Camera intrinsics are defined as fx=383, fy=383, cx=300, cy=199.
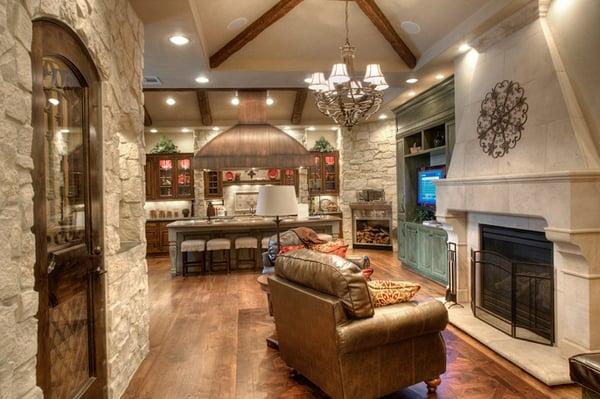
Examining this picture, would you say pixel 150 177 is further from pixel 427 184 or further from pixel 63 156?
pixel 63 156

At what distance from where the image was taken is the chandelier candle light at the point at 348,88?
3.72 meters

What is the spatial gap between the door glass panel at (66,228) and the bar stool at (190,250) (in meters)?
4.31

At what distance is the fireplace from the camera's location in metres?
3.50

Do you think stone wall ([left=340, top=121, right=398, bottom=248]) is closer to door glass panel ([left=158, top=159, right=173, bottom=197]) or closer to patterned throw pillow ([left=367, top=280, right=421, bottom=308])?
door glass panel ([left=158, top=159, right=173, bottom=197])

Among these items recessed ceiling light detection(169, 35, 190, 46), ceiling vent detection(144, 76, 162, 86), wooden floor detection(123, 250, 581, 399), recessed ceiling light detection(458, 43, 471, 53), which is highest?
ceiling vent detection(144, 76, 162, 86)

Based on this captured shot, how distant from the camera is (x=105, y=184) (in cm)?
257

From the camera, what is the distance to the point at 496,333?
12.0 ft

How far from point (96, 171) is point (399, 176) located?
5767 millimetres

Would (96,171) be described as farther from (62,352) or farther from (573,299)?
(573,299)

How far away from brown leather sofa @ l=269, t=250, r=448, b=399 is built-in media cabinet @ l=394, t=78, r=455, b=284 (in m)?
3.17

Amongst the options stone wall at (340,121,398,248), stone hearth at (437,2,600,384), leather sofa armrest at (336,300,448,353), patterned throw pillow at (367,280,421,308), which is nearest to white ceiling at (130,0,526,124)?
stone hearth at (437,2,600,384)

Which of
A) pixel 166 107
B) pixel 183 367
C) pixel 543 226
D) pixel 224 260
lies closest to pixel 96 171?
pixel 183 367

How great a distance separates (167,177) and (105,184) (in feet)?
23.6

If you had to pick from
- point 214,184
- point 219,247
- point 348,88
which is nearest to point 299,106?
point 214,184
